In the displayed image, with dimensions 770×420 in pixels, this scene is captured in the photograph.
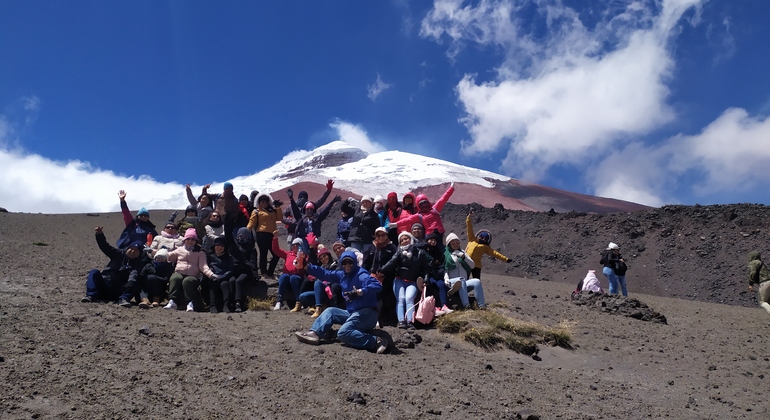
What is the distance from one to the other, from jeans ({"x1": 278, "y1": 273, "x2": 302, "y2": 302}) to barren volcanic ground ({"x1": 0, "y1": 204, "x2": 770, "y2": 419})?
0.37m

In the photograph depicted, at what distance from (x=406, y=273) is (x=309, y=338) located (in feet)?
5.31

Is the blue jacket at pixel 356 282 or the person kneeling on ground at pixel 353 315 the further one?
the blue jacket at pixel 356 282

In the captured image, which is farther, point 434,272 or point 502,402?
point 434,272

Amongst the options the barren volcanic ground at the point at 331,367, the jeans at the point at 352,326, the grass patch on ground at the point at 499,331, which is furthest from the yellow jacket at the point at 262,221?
the grass patch on ground at the point at 499,331

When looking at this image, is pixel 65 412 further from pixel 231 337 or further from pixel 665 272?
pixel 665 272

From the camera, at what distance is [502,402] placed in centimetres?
473

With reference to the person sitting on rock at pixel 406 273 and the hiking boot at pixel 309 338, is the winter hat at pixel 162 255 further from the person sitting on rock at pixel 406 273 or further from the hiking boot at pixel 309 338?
the person sitting on rock at pixel 406 273

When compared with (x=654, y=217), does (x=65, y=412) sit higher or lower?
lower

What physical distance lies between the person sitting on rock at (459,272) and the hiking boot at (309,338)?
6.88ft

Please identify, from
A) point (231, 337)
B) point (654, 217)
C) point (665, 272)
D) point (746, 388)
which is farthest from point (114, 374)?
point (654, 217)

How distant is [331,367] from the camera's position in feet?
16.6

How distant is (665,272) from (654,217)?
10.6 feet

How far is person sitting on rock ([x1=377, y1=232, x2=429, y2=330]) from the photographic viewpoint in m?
6.77

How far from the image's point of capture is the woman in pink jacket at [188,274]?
23.5 feet
